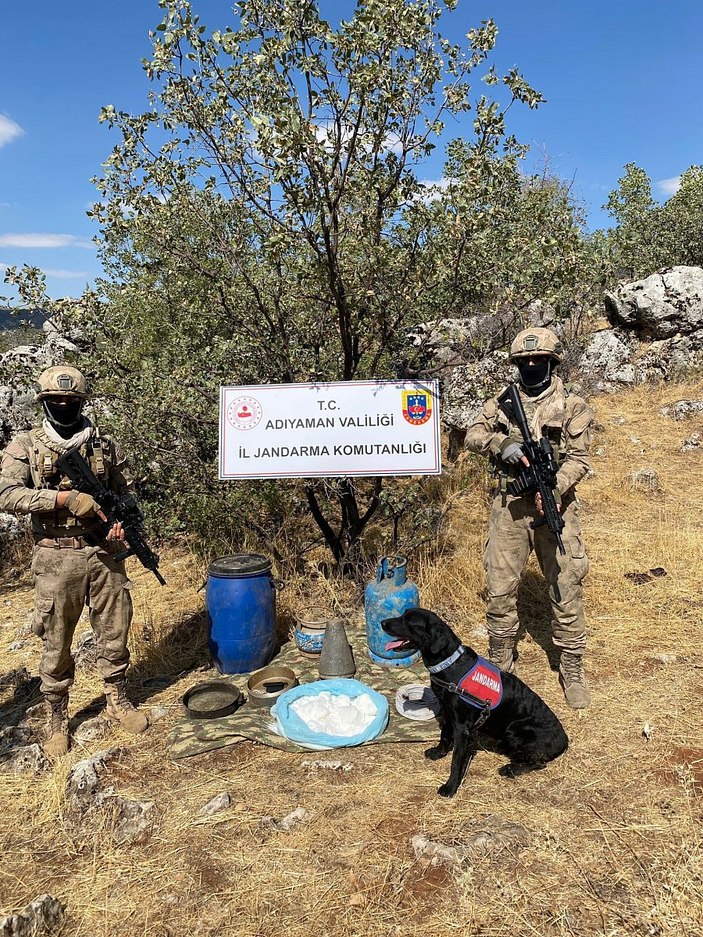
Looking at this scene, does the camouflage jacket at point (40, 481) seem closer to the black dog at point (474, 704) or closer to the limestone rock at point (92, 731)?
the limestone rock at point (92, 731)

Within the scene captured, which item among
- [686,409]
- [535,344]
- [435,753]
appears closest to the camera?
[435,753]

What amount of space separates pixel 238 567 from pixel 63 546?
1335 mm

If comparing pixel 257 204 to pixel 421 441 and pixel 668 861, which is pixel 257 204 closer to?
pixel 421 441

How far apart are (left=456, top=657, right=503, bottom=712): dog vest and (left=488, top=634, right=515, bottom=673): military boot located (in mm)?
1021

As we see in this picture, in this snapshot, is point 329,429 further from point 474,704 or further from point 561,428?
point 474,704

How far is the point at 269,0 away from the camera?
14.9 ft

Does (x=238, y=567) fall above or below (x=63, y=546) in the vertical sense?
below

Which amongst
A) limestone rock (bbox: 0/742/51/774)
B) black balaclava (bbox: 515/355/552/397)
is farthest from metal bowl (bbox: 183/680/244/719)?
black balaclava (bbox: 515/355/552/397)

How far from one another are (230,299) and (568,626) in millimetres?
4078

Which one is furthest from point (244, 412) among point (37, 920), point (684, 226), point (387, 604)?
point (684, 226)

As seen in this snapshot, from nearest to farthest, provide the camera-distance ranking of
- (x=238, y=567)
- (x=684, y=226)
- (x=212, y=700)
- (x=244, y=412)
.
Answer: (x=212, y=700)
(x=238, y=567)
(x=244, y=412)
(x=684, y=226)

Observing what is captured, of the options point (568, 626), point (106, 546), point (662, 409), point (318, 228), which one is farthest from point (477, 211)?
point (662, 409)

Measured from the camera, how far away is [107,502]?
4.05m

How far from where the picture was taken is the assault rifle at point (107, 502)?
155 inches
